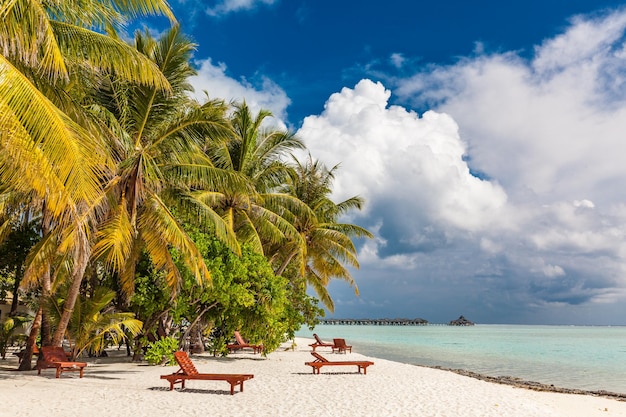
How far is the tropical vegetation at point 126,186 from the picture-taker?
632 cm

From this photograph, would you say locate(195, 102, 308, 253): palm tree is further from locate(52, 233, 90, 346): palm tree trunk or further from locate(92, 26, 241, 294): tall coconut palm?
locate(52, 233, 90, 346): palm tree trunk

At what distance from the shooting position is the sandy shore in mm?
8633

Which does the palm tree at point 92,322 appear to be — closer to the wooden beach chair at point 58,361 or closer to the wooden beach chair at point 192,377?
the wooden beach chair at point 58,361

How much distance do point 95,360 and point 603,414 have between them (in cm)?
1542

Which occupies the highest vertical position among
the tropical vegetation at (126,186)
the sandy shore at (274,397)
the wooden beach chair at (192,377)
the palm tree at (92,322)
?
the tropical vegetation at (126,186)

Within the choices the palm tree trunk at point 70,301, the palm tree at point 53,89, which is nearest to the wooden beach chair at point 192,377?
the palm tree trunk at point 70,301

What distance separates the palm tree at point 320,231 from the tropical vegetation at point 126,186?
2.29 meters

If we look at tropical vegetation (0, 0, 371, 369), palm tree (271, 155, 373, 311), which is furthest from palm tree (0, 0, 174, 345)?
palm tree (271, 155, 373, 311)

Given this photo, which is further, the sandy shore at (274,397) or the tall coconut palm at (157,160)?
the tall coconut palm at (157,160)

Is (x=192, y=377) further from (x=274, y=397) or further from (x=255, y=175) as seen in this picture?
(x=255, y=175)

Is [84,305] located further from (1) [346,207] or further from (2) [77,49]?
(1) [346,207]

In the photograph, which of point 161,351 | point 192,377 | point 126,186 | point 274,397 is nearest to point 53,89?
point 126,186

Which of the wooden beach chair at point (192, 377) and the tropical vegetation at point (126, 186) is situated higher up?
the tropical vegetation at point (126, 186)

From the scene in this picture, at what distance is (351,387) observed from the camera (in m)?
11.8
